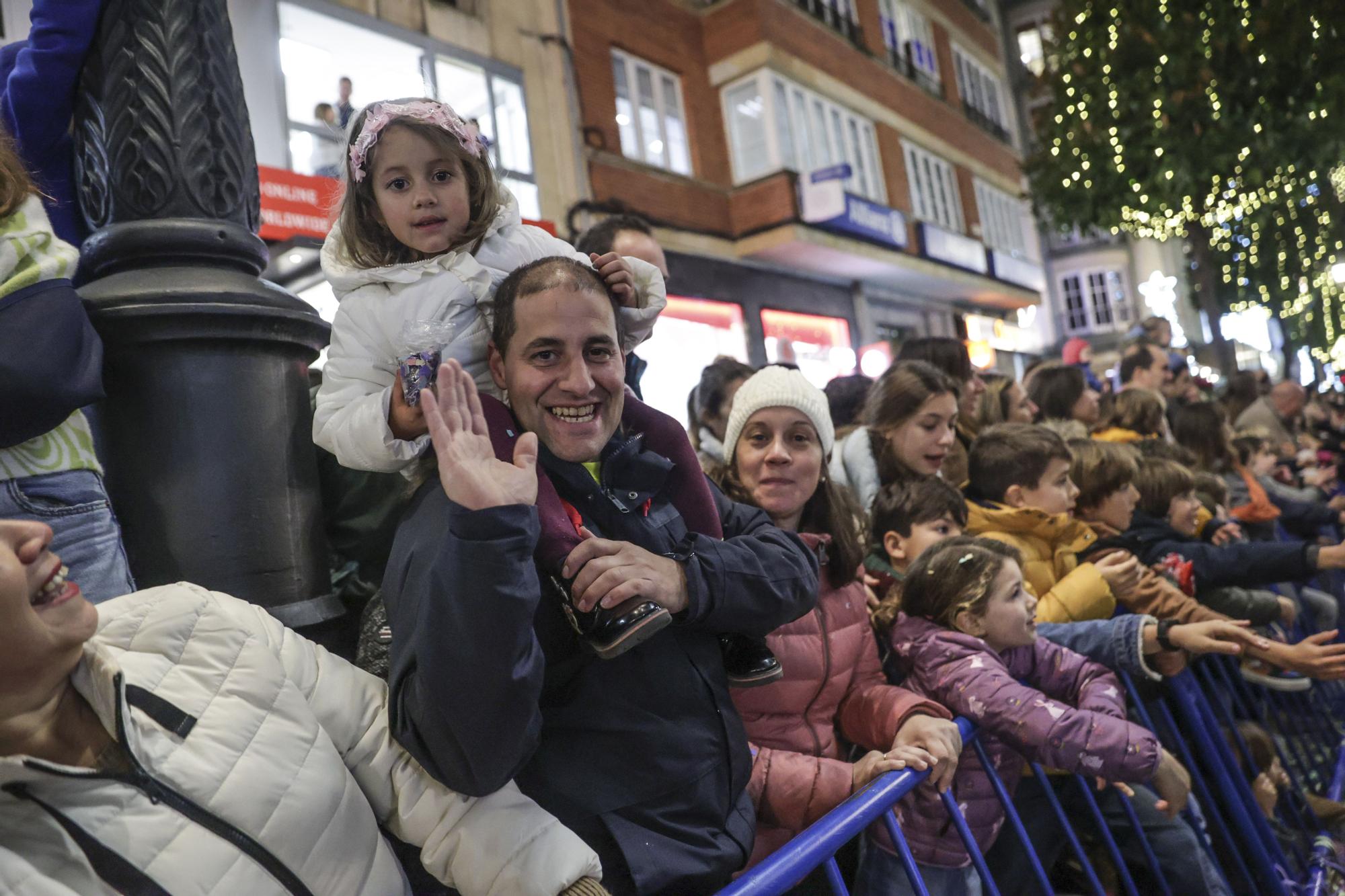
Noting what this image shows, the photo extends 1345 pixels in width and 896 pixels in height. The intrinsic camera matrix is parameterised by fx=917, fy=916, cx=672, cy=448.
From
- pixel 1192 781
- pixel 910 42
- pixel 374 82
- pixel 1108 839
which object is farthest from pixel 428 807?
pixel 910 42

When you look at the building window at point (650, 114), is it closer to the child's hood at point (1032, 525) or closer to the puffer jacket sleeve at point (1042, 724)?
the child's hood at point (1032, 525)

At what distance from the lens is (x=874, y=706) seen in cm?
266

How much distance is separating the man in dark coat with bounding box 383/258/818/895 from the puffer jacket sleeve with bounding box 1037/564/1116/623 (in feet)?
5.79

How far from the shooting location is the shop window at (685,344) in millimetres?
12398

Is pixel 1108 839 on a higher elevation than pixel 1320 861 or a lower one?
higher

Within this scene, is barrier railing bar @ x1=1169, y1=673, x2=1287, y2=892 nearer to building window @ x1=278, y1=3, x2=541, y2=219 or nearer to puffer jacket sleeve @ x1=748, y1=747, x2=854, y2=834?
puffer jacket sleeve @ x1=748, y1=747, x2=854, y2=834

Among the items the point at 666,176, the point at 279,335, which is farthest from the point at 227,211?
the point at 666,176

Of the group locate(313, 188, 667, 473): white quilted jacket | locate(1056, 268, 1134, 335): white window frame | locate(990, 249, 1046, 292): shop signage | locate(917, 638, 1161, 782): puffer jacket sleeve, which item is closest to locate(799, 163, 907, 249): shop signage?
locate(990, 249, 1046, 292): shop signage

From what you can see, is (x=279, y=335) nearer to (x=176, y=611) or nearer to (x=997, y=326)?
(x=176, y=611)

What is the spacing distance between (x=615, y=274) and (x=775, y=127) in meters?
13.9

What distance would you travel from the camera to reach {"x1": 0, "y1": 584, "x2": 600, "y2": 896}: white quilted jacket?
1358 millimetres

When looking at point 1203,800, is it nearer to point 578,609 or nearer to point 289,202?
point 578,609

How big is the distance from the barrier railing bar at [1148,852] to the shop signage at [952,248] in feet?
53.4

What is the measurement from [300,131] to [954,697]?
8.97 m
